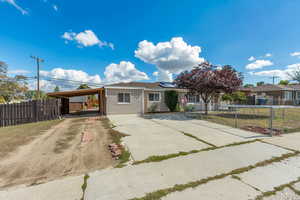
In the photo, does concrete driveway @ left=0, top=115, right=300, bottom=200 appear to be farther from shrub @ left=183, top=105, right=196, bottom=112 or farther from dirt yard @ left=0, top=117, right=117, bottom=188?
shrub @ left=183, top=105, right=196, bottom=112

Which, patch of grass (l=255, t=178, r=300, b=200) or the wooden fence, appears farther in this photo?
the wooden fence

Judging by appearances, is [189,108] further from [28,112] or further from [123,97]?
[28,112]

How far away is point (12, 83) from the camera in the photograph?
1834 cm

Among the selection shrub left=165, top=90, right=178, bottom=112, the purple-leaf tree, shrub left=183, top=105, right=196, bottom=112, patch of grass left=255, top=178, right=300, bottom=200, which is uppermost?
the purple-leaf tree

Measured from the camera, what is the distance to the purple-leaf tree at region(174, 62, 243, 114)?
9472 mm

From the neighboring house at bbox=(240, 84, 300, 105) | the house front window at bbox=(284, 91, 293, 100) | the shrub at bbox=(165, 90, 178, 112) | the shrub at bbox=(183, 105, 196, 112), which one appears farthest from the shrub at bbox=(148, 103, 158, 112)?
the house front window at bbox=(284, 91, 293, 100)

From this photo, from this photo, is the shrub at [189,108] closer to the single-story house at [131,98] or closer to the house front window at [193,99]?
the single-story house at [131,98]

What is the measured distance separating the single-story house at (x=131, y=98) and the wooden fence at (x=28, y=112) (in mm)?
1734

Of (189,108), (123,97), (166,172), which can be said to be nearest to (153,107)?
(123,97)

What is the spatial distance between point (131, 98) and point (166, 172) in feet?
35.4

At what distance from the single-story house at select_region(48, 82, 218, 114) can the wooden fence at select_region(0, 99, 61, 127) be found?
173 cm

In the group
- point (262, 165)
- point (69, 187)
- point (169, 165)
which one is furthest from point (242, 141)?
point (69, 187)

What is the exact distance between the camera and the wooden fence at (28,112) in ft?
26.5

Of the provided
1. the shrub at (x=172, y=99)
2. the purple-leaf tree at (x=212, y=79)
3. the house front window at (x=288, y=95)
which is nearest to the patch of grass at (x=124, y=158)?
the purple-leaf tree at (x=212, y=79)
